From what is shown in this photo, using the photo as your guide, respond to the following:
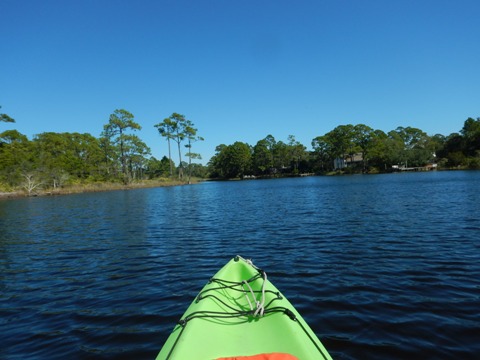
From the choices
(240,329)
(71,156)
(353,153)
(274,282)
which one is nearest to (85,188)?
(71,156)

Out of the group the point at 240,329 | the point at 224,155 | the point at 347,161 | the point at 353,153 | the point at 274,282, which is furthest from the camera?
the point at 224,155

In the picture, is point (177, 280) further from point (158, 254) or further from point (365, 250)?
point (365, 250)

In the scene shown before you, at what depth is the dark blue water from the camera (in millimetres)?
4422

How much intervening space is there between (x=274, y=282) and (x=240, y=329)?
3254 millimetres

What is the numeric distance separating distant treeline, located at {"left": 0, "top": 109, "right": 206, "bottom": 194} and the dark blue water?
47.6 m

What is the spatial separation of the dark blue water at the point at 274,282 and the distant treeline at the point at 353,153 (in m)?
76.3

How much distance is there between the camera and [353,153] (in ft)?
322

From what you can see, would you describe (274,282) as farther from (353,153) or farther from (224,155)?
(224,155)

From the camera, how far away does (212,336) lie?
348 cm

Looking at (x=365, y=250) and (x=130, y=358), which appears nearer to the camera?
(x=130, y=358)

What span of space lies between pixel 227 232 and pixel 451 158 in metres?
86.1

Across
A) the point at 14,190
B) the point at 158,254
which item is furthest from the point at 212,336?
the point at 14,190

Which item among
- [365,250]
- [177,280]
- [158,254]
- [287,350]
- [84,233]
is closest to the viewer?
[287,350]

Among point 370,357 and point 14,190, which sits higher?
point 14,190
